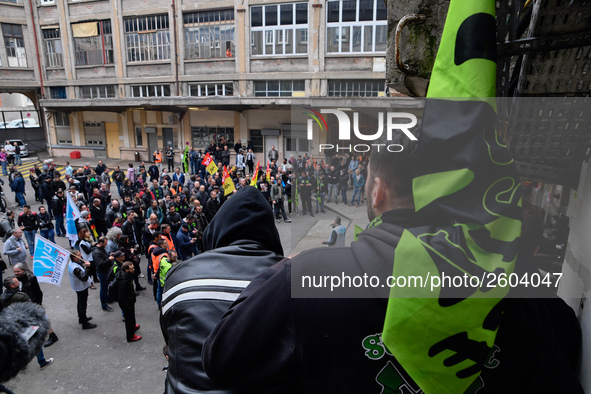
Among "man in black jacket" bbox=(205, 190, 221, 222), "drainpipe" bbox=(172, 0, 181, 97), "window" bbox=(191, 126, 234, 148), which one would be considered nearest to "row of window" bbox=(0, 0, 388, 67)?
"drainpipe" bbox=(172, 0, 181, 97)

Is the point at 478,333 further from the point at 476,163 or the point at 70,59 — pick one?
the point at 70,59

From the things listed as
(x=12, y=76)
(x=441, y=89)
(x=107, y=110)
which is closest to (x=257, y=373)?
(x=441, y=89)

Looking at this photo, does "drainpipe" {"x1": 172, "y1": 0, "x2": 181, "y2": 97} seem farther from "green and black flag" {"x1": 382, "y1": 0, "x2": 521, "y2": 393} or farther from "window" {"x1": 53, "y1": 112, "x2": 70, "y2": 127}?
"green and black flag" {"x1": 382, "y1": 0, "x2": 521, "y2": 393}

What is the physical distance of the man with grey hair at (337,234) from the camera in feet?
4.43

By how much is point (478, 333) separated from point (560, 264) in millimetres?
1539

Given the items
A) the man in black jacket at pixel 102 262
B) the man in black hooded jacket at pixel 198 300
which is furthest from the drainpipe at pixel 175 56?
the man in black hooded jacket at pixel 198 300

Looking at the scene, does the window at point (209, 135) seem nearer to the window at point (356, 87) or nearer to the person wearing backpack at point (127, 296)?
the window at point (356, 87)

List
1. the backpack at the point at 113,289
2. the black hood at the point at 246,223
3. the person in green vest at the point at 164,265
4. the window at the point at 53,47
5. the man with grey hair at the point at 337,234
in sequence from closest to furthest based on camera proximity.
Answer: the man with grey hair at the point at 337,234, the black hood at the point at 246,223, the backpack at the point at 113,289, the person in green vest at the point at 164,265, the window at the point at 53,47

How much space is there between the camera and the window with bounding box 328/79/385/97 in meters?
21.0

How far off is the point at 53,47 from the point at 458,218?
34.3 m

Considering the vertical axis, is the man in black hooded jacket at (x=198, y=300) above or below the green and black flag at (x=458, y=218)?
below

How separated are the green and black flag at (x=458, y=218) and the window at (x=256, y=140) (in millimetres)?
23449

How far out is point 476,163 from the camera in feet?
3.08

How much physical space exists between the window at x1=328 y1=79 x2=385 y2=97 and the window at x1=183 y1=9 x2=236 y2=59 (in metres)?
6.59
